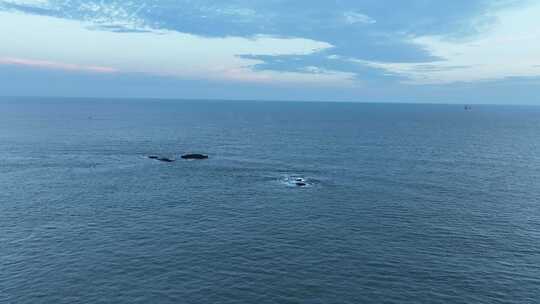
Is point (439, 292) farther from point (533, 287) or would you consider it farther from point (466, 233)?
point (466, 233)

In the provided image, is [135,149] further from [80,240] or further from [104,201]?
[80,240]

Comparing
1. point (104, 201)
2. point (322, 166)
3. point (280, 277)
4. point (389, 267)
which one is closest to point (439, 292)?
point (389, 267)

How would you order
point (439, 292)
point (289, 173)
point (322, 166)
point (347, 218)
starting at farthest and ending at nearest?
point (322, 166), point (289, 173), point (347, 218), point (439, 292)

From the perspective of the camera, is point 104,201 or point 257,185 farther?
point 257,185

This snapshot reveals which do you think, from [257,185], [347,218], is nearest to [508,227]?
[347,218]

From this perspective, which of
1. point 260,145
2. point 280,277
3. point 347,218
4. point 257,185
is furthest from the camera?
point 260,145

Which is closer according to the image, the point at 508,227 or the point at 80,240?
the point at 80,240

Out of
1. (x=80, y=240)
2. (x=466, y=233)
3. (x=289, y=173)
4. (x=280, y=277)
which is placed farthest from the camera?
(x=289, y=173)

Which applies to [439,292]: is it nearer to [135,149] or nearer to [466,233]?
[466,233]

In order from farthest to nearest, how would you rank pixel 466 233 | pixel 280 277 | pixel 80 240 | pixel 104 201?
pixel 104 201
pixel 466 233
pixel 80 240
pixel 280 277
